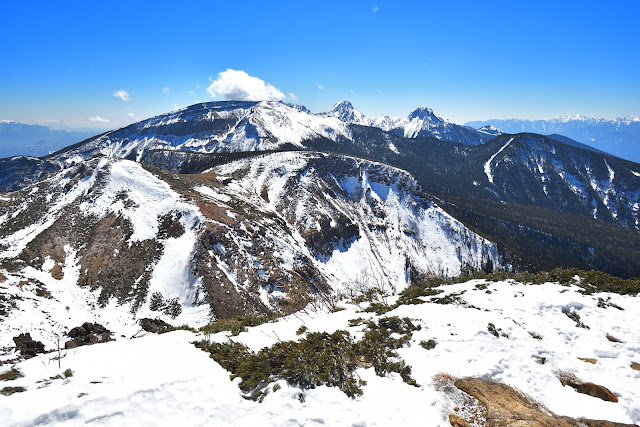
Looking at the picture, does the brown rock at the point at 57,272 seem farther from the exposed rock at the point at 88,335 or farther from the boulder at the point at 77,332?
the boulder at the point at 77,332

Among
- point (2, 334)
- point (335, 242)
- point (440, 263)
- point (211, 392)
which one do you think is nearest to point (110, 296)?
point (2, 334)

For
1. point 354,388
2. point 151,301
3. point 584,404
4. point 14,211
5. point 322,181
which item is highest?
point 322,181

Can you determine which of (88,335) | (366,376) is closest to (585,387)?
(366,376)

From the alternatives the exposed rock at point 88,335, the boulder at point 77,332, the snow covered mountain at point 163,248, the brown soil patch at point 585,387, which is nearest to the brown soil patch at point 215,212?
the snow covered mountain at point 163,248

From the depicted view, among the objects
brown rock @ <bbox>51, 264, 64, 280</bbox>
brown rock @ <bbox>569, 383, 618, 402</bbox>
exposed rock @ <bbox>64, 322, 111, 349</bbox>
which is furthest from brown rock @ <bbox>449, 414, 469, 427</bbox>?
brown rock @ <bbox>51, 264, 64, 280</bbox>

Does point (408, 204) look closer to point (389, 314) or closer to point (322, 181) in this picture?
point (322, 181)

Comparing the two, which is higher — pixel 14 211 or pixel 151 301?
pixel 14 211

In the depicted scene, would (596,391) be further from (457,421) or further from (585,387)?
(457,421)

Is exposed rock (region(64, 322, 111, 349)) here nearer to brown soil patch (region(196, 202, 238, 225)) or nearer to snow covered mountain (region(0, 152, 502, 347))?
snow covered mountain (region(0, 152, 502, 347))
